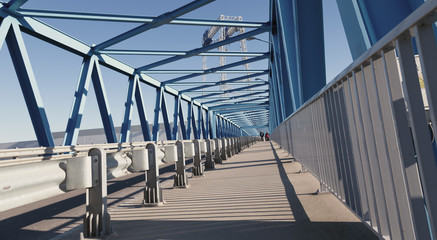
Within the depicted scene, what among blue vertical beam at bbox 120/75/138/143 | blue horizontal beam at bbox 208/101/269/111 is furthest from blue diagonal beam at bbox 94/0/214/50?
blue horizontal beam at bbox 208/101/269/111

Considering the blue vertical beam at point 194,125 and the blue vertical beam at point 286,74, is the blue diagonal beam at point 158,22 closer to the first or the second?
the blue vertical beam at point 286,74

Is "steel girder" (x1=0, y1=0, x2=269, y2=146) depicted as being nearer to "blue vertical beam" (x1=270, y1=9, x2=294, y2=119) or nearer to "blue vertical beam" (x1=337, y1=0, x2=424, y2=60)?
"blue vertical beam" (x1=270, y1=9, x2=294, y2=119)

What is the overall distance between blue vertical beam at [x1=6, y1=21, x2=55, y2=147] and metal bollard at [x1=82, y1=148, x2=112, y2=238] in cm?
672

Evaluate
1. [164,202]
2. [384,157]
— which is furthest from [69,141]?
[384,157]

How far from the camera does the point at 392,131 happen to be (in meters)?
1.31

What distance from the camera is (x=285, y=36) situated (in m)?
9.63

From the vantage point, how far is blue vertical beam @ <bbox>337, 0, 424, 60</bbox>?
2.43 meters

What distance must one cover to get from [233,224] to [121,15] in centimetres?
848

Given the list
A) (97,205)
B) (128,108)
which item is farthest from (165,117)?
(97,205)

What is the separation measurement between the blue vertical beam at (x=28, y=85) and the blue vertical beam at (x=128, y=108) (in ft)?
15.5

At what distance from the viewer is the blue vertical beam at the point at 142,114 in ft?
49.6

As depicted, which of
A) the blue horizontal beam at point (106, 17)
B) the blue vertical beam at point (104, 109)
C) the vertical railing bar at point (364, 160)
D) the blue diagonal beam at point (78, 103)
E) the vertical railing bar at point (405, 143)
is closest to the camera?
the vertical railing bar at point (405, 143)

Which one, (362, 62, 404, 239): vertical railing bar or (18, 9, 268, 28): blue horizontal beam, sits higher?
(18, 9, 268, 28): blue horizontal beam

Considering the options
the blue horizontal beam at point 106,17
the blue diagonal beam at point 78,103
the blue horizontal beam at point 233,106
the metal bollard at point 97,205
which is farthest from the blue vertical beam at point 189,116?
the metal bollard at point 97,205
